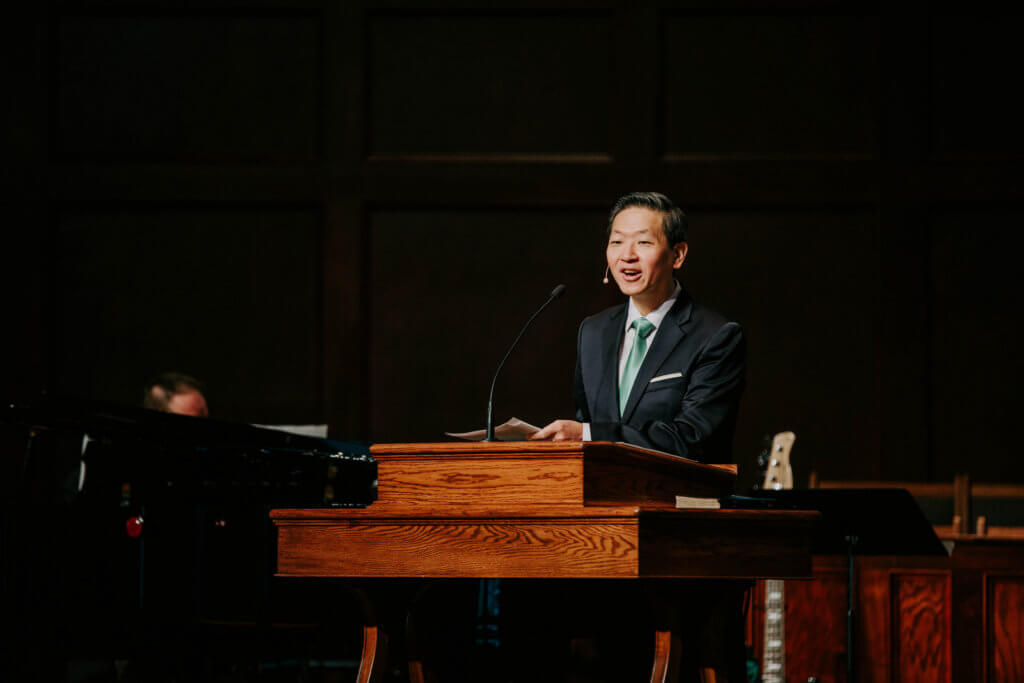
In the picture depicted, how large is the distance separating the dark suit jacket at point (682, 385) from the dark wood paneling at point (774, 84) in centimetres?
382

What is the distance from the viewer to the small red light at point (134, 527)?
4.55m

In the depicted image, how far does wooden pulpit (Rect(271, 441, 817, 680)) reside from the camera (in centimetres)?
232

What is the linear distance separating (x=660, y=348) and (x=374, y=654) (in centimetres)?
100

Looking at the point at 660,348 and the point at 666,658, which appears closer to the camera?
the point at 666,658

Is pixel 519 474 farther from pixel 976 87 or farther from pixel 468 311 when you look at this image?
pixel 976 87

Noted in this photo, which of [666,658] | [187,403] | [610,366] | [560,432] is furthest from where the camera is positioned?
[187,403]

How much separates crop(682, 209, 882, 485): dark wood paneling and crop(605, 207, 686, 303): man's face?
3.68 m

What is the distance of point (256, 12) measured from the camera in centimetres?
695

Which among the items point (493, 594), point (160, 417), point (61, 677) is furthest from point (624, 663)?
point (61, 677)

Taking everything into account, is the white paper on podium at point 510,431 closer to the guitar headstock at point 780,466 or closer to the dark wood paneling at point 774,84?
the guitar headstock at point 780,466

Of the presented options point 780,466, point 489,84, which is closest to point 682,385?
point 780,466

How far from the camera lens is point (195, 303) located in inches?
274

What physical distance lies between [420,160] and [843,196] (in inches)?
85.3

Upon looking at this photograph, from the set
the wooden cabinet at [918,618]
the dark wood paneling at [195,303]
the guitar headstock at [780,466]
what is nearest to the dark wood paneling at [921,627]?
the wooden cabinet at [918,618]
